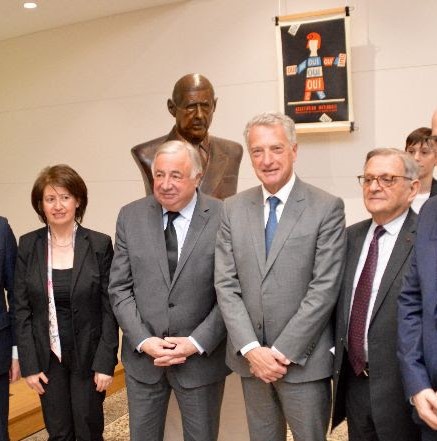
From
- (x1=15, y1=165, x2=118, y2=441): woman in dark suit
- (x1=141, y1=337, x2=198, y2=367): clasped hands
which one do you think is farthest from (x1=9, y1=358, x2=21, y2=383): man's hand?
(x1=141, y1=337, x2=198, y2=367): clasped hands

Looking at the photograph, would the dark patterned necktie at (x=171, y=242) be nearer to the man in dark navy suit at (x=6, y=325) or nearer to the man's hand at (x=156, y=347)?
the man's hand at (x=156, y=347)

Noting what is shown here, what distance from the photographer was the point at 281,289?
1.98m

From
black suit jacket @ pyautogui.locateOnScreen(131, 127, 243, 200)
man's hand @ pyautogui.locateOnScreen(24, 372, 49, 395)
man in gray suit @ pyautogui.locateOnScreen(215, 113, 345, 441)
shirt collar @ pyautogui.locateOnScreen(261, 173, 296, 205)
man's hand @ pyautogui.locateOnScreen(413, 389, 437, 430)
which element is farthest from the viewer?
black suit jacket @ pyautogui.locateOnScreen(131, 127, 243, 200)

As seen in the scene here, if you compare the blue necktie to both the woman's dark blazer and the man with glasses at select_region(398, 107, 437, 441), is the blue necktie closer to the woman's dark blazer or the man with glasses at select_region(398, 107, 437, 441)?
the man with glasses at select_region(398, 107, 437, 441)

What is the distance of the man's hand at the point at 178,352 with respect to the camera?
2.12 metres

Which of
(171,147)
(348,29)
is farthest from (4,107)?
(171,147)

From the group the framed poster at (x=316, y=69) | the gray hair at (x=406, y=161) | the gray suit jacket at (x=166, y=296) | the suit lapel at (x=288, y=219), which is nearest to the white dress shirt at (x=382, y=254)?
the gray hair at (x=406, y=161)

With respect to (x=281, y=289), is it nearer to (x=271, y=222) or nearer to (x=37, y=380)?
(x=271, y=222)

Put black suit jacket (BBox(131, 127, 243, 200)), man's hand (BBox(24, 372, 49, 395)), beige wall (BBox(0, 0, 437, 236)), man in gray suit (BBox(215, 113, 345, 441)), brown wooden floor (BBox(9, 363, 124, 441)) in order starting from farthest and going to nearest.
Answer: beige wall (BBox(0, 0, 437, 236)) < brown wooden floor (BBox(9, 363, 124, 441)) < black suit jacket (BBox(131, 127, 243, 200)) < man's hand (BBox(24, 372, 49, 395)) < man in gray suit (BBox(215, 113, 345, 441))

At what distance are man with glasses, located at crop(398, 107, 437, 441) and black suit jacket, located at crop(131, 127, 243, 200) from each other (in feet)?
4.57

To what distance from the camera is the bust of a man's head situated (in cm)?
283

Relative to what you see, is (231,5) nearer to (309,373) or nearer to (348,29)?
(348,29)

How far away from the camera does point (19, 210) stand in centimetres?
614

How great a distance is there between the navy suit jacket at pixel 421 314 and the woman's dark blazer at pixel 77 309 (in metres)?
1.18
